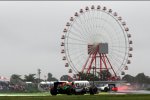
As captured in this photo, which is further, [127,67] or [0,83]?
[127,67]

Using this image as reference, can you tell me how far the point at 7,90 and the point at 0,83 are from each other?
7.09m

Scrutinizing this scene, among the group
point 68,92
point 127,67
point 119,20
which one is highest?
point 119,20

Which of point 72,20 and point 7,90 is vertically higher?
point 72,20

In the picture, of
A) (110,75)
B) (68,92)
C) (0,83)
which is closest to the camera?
(68,92)

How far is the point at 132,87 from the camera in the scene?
115938 millimetres

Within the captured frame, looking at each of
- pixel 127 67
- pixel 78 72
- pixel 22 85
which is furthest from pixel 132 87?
pixel 22 85

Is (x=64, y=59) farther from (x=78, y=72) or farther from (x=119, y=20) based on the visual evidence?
(x=119, y=20)

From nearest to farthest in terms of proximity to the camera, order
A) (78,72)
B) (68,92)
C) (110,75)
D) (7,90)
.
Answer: (68,92)
(7,90)
(78,72)
(110,75)

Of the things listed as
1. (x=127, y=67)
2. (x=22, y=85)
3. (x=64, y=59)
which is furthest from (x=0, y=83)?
(x=127, y=67)

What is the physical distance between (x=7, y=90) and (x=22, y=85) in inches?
285

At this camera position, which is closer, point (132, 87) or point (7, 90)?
point (7, 90)

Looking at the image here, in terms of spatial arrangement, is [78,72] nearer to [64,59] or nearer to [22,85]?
[64,59]

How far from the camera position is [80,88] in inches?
2827

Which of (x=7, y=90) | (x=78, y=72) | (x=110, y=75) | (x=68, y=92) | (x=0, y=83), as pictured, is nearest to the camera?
(x=68, y=92)
